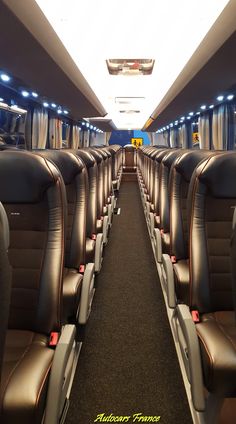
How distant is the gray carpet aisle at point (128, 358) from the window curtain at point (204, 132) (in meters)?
5.48

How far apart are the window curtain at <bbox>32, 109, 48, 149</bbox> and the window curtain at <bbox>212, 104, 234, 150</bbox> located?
4140 mm

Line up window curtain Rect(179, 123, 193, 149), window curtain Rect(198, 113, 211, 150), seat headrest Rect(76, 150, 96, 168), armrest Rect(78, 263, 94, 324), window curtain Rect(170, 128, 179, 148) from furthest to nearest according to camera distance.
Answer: window curtain Rect(170, 128, 179, 148) → window curtain Rect(179, 123, 193, 149) → window curtain Rect(198, 113, 211, 150) → seat headrest Rect(76, 150, 96, 168) → armrest Rect(78, 263, 94, 324)

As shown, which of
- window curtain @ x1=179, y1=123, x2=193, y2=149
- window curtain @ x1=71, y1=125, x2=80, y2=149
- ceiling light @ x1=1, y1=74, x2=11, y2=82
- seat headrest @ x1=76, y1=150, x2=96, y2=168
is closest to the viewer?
seat headrest @ x1=76, y1=150, x2=96, y2=168

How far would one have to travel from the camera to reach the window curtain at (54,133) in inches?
344

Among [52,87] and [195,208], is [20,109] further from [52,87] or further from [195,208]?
[195,208]

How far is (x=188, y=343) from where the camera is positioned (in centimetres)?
142

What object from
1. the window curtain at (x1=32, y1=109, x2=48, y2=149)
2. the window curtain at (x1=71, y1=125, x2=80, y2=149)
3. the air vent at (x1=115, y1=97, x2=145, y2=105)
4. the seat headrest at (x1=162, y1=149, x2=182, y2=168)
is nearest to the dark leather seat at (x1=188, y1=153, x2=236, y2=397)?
the seat headrest at (x1=162, y1=149, x2=182, y2=168)

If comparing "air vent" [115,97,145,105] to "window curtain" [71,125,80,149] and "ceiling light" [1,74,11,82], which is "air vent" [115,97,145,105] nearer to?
"window curtain" [71,125,80,149]

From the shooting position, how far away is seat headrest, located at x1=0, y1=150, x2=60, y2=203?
4.87 ft

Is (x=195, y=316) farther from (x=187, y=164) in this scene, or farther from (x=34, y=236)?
(x=187, y=164)

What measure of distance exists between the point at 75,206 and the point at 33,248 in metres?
0.80

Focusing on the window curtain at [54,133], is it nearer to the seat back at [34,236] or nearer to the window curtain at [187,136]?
the window curtain at [187,136]

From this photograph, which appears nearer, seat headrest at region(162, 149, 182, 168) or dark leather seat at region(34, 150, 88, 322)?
dark leather seat at region(34, 150, 88, 322)

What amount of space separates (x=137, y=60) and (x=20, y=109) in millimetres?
2541
